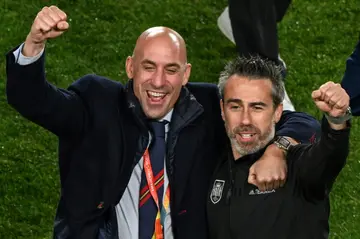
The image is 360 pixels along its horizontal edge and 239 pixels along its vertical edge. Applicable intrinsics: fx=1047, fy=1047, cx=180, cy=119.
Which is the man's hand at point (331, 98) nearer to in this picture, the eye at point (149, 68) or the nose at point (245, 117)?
the nose at point (245, 117)

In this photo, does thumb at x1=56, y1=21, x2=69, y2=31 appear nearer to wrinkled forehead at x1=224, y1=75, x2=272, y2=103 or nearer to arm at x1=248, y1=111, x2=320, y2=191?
wrinkled forehead at x1=224, y1=75, x2=272, y2=103

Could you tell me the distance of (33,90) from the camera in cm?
477

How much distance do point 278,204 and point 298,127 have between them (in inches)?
22.6

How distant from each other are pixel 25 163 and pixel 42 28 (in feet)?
9.88

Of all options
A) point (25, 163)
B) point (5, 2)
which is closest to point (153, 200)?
point (25, 163)

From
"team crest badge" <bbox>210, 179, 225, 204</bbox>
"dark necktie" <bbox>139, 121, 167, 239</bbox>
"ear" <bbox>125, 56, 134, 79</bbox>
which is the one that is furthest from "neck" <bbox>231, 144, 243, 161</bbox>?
"ear" <bbox>125, 56, 134, 79</bbox>

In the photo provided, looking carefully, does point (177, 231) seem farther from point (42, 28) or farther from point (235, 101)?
point (42, 28)

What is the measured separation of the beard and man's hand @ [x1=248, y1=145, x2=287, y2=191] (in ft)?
0.28

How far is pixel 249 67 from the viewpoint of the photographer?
507cm

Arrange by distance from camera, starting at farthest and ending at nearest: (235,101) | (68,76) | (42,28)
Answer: (68,76), (235,101), (42,28)

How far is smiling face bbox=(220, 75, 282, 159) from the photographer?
4.92 metres

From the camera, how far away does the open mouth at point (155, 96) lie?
5.09 metres

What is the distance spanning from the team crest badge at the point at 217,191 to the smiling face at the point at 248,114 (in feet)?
0.49

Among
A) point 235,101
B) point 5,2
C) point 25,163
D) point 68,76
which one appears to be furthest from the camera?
point 5,2
